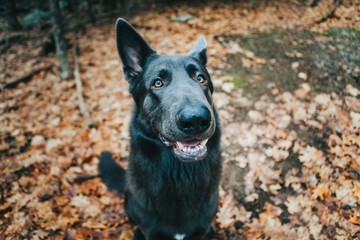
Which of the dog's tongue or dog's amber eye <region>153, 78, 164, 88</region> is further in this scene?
dog's amber eye <region>153, 78, 164, 88</region>

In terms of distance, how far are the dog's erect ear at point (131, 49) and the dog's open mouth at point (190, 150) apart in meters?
1.09

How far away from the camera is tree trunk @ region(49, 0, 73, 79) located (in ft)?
19.2

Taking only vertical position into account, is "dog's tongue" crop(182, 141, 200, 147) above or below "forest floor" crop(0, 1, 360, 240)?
above

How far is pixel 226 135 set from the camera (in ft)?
15.5

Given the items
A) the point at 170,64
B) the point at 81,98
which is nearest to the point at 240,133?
the point at 170,64

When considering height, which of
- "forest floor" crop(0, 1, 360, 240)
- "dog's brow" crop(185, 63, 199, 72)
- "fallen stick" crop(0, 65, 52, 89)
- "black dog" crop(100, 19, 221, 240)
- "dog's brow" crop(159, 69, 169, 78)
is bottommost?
"forest floor" crop(0, 1, 360, 240)

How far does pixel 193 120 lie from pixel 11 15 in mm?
8863

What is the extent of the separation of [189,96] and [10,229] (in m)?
2.94

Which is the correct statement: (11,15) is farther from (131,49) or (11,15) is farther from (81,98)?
(131,49)

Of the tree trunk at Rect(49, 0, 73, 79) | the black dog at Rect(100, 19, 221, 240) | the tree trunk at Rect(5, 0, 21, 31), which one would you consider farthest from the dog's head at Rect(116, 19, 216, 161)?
the tree trunk at Rect(5, 0, 21, 31)

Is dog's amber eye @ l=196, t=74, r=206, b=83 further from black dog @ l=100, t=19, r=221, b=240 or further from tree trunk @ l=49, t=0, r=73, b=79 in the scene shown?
tree trunk @ l=49, t=0, r=73, b=79

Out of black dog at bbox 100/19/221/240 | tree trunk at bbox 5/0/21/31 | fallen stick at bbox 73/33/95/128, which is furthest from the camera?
tree trunk at bbox 5/0/21/31

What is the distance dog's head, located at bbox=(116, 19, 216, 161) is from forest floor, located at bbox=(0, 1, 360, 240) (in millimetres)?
1765

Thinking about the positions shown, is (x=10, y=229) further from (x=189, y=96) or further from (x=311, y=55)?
(x=311, y=55)
